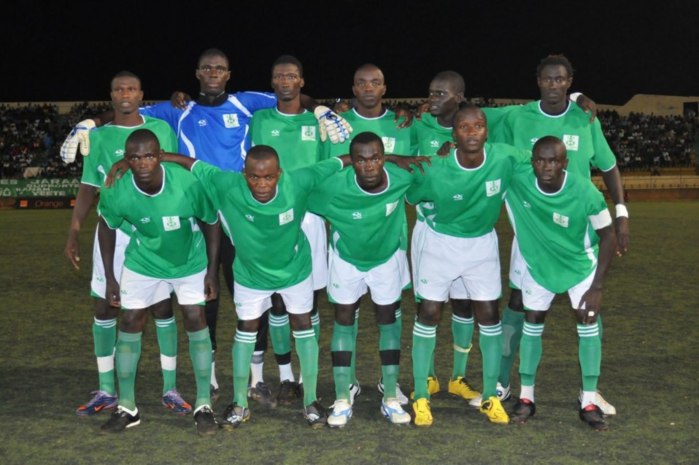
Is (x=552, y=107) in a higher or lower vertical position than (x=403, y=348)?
higher

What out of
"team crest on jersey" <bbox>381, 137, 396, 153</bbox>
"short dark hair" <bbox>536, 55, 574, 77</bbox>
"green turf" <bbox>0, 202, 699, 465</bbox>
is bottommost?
"green turf" <bbox>0, 202, 699, 465</bbox>

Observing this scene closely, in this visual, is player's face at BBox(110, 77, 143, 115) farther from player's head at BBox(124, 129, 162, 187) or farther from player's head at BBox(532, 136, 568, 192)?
player's head at BBox(532, 136, 568, 192)

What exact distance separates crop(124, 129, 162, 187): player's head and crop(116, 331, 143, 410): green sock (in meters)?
1.05

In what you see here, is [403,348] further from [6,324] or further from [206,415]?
[6,324]

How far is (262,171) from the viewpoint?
4.64 metres

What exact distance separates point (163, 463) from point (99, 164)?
2.12 metres

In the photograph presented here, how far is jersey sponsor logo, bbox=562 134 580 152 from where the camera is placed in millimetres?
5398

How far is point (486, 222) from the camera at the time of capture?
509cm

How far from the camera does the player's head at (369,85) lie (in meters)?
5.53

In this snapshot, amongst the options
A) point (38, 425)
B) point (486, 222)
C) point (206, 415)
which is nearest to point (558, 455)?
point (486, 222)

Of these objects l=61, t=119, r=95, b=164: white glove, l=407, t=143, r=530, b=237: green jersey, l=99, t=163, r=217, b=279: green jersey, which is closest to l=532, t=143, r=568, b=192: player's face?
l=407, t=143, r=530, b=237: green jersey

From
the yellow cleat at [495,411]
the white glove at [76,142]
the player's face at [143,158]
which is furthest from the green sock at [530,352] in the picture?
the white glove at [76,142]

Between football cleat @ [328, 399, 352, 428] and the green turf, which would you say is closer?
the green turf

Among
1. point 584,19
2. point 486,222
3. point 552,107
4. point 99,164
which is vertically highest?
point 584,19
